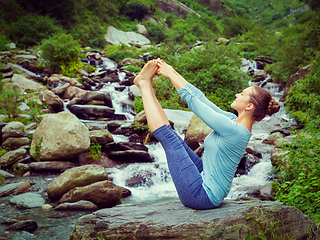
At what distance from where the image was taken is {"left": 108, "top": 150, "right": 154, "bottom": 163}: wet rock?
742 cm

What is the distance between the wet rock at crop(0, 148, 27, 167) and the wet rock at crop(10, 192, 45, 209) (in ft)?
6.16

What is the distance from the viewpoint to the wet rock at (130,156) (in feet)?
24.3

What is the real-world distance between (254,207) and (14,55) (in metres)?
18.1

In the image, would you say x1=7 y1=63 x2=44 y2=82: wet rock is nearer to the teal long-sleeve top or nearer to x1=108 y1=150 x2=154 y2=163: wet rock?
x1=108 y1=150 x2=154 y2=163: wet rock

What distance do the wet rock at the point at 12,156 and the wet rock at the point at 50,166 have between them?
53cm

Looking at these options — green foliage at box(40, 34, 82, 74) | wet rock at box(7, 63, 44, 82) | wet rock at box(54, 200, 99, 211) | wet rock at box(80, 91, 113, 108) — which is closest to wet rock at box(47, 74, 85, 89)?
wet rock at box(7, 63, 44, 82)

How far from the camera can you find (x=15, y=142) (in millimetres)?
7234

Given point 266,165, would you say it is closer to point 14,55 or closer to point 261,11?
point 14,55

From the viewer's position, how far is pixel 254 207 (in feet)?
6.64

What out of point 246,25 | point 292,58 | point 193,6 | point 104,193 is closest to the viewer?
point 104,193

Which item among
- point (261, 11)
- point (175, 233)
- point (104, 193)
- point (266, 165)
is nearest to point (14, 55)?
point (104, 193)

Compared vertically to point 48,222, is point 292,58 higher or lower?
higher

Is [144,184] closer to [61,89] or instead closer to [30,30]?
[61,89]

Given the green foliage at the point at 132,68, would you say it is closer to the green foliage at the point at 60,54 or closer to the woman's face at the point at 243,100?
the green foliage at the point at 60,54
